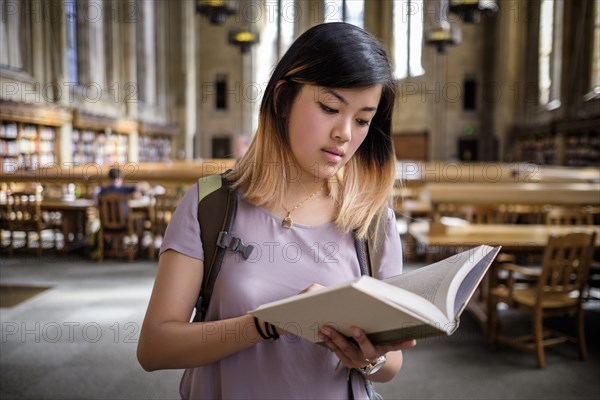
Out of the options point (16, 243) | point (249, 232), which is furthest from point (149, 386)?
point (16, 243)

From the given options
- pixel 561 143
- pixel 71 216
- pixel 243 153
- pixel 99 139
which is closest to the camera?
pixel 243 153

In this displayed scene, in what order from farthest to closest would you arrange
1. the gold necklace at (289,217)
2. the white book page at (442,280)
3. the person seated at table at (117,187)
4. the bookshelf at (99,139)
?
the bookshelf at (99,139) → the person seated at table at (117,187) → the gold necklace at (289,217) → the white book page at (442,280)

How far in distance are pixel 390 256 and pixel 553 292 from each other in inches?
119

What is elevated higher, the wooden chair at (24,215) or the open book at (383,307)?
the open book at (383,307)

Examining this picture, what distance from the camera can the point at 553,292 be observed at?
3.72 metres

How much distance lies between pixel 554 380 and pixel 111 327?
3.12 m

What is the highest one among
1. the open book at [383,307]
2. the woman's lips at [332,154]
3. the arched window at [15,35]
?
the arched window at [15,35]

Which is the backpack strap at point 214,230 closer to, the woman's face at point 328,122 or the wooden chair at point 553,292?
the woman's face at point 328,122

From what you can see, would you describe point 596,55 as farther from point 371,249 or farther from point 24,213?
point 371,249

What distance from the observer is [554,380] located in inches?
134

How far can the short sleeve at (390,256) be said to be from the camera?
116 cm

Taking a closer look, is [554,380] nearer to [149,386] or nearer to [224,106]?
[149,386]

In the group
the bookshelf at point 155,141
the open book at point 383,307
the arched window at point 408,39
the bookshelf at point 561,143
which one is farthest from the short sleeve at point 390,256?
the arched window at point 408,39

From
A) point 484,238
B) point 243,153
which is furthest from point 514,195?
point 243,153
